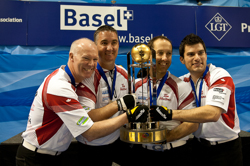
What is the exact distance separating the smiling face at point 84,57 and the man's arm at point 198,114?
32.2 inches

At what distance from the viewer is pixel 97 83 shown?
1.91 meters

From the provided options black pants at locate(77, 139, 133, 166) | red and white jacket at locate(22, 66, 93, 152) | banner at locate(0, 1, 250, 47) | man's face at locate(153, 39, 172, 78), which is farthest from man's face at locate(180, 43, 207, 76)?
banner at locate(0, 1, 250, 47)

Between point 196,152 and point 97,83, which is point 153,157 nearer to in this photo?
point 196,152

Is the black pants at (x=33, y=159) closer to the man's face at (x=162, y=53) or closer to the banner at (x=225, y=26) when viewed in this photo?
the man's face at (x=162, y=53)

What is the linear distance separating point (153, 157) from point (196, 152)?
0.73 meters

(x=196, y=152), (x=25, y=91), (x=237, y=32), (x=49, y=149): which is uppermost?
Answer: (x=237, y=32)

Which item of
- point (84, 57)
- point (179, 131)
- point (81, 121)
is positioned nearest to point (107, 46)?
point (84, 57)

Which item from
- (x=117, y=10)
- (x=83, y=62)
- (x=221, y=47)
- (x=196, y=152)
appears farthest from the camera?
(x=221, y=47)

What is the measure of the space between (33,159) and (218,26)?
4.42m

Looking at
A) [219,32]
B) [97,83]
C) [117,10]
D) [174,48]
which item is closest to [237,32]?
[219,32]

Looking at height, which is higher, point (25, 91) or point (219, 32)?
point (219, 32)

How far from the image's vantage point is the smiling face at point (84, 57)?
5.44ft

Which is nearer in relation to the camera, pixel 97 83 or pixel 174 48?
pixel 97 83

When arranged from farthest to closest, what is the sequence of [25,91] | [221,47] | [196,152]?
[221,47]
[25,91]
[196,152]
